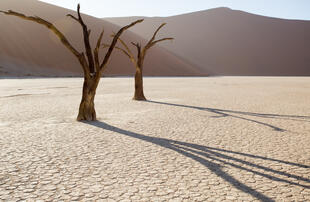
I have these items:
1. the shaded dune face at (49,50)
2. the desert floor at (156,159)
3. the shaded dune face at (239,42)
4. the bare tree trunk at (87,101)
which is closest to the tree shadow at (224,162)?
the desert floor at (156,159)

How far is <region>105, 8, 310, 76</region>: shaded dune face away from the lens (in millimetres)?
86312

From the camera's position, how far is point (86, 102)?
737 cm

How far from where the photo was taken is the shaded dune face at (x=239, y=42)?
8631 centimetres

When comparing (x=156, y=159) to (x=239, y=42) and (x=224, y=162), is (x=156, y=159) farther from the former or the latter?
(x=239, y=42)

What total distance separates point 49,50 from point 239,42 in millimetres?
63733

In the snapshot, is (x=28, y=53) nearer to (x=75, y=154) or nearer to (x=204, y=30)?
(x=75, y=154)

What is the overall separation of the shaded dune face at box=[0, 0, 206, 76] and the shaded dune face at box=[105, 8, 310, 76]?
1814 centimetres

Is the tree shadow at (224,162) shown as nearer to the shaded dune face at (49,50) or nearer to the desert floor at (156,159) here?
the desert floor at (156,159)

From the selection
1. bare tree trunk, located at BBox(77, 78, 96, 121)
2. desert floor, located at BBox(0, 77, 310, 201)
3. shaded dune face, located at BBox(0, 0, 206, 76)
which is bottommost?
desert floor, located at BBox(0, 77, 310, 201)

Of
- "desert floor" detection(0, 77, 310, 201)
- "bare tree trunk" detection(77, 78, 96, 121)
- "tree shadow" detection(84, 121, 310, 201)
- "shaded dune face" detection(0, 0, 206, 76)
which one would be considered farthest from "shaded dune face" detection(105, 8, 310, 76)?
"tree shadow" detection(84, 121, 310, 201)

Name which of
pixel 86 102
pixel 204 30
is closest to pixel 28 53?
pixel 86 102

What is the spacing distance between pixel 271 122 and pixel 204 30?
10294 cm

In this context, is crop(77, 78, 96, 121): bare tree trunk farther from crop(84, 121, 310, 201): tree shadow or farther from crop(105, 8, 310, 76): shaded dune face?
crop(105, 8, 310, 76): shaded dune face

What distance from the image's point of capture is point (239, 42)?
318 ft
